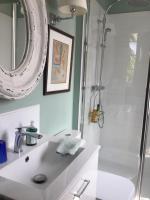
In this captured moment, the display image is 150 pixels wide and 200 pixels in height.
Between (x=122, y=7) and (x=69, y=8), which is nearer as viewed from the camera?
(x=69, y=8)

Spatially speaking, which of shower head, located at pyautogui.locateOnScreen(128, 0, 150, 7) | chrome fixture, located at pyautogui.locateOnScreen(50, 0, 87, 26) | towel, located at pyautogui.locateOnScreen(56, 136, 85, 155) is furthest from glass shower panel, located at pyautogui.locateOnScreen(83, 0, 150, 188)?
towel, located at pyautogui.locateOnScreen(56, 136, 85, 155)

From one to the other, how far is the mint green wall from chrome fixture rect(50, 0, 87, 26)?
0.11 metres

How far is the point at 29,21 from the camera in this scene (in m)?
1.19

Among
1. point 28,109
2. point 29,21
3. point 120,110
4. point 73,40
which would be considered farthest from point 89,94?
point 29,21

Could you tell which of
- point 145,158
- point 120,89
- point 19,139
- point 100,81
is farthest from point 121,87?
point 19,139

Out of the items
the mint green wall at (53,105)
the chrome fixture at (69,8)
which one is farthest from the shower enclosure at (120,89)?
the chrome fixture at (69,8)

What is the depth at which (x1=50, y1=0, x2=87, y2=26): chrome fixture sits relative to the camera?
1385 mm

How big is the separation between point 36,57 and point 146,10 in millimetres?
1788

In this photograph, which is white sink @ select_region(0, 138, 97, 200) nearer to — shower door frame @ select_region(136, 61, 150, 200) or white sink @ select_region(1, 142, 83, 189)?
white sink @ select_region(1, 142, 83, 189)

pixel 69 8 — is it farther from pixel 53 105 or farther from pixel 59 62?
pixel 53 105

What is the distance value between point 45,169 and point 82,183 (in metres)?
0.28

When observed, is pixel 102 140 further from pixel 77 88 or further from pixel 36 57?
pixel 36 57

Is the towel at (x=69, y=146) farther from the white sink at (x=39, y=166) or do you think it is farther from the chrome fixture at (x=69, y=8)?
the chrome fixture at (x=69, y=8)

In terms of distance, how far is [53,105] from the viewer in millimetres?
1682
